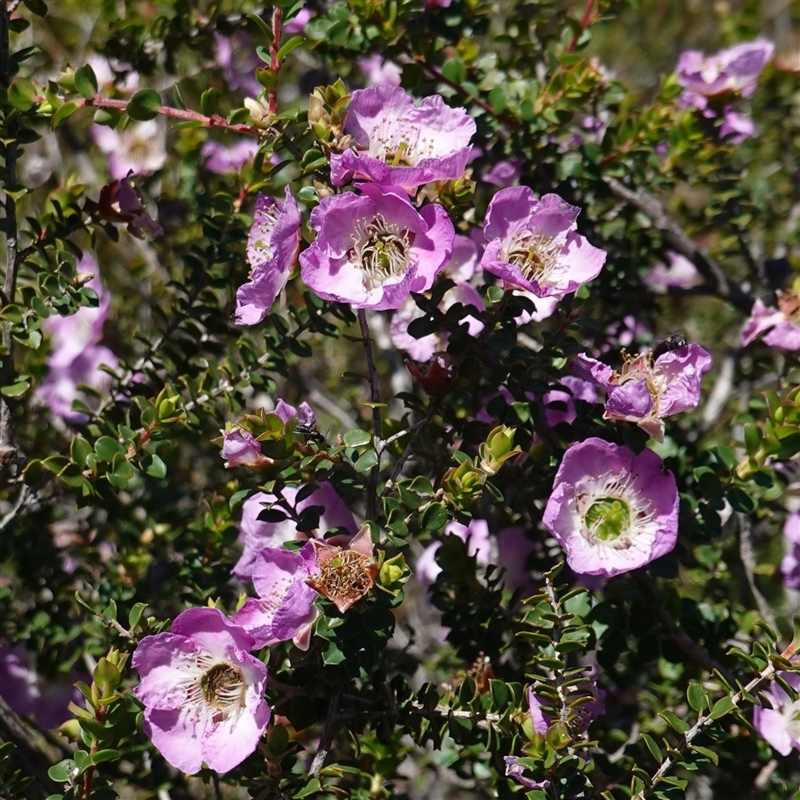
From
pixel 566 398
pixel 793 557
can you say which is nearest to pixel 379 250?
pixel 566 398

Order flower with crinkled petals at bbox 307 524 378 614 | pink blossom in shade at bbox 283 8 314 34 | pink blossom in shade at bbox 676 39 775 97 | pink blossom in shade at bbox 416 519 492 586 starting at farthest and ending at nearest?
1. pink blossom in shade at bbox 283 8 314 34
2. pink blossom in shade at bbox 676 39 775 97
3. pink blossom in shade at bbox 416 519 492 586
4. flower with crinkled petals at bbox 307 524 378 614

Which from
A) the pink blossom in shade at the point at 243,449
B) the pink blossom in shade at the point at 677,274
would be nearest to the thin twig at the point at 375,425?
the pink blossom in shade at the point at 243,449

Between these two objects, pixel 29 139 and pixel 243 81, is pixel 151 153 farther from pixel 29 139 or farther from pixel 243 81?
pixel 29 139

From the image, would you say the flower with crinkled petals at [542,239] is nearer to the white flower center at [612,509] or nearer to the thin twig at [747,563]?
the white flower center at [612,509]

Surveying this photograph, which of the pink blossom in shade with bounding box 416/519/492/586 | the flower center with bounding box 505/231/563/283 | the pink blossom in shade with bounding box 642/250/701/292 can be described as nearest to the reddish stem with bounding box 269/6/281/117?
the flower center with bounding box 505/231/563/283

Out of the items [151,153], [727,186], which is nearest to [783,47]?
[727,186]

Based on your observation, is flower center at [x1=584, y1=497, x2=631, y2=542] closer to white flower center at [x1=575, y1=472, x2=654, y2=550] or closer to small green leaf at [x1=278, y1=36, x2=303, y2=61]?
white flower center at [x1=575, y1=472, x2=654, y2=550]
